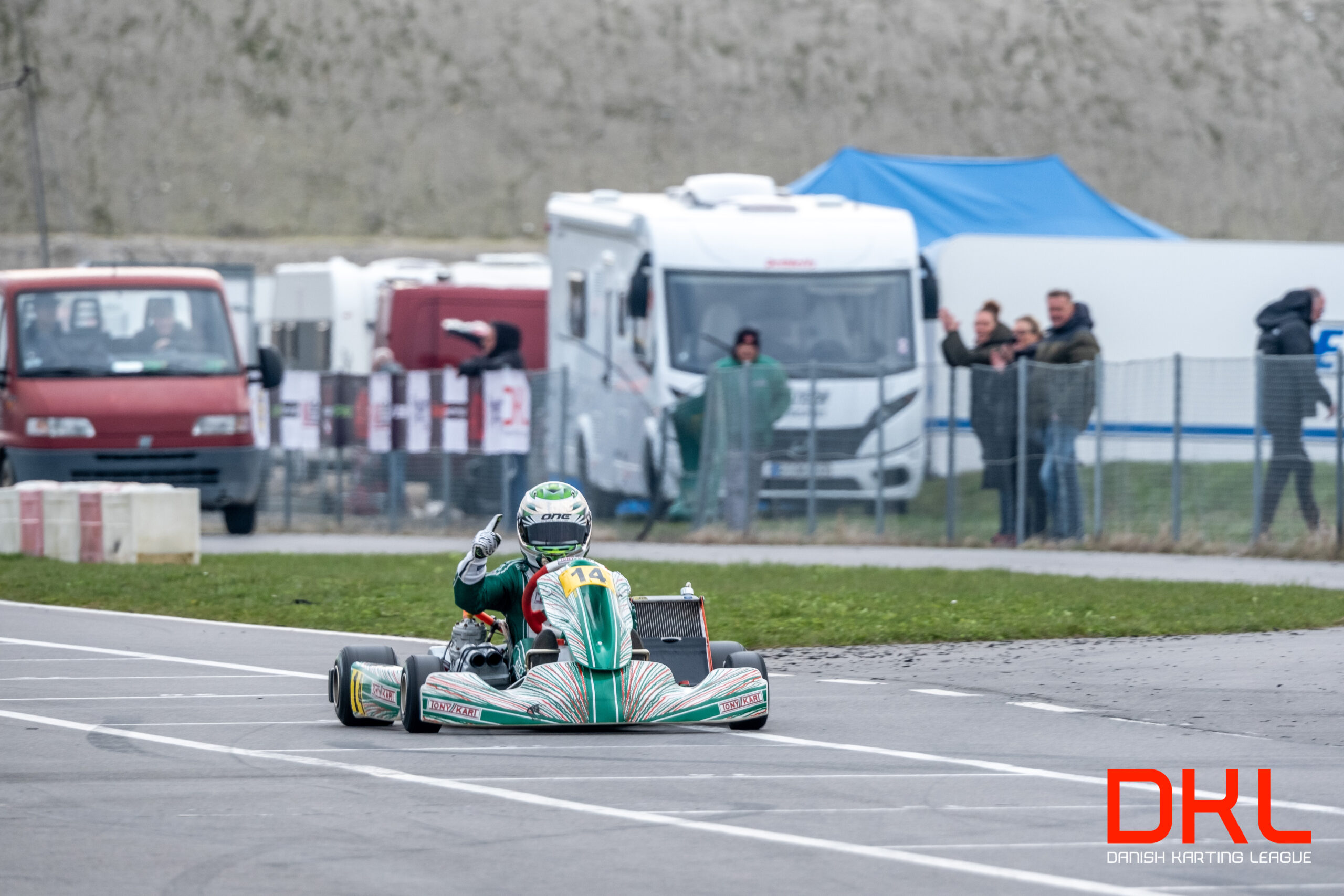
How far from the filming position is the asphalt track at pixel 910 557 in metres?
19.1

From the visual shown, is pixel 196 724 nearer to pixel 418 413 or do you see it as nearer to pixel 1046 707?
pixel 1046 707

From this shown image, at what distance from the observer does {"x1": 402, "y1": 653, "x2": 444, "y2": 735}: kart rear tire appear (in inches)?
409

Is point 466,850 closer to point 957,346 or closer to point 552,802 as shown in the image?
point 552,802

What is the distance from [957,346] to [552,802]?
614 inches

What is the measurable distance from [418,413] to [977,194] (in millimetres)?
9161

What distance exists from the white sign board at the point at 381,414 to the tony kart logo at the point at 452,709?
17.4 m

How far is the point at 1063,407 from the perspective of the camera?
22.1 meters

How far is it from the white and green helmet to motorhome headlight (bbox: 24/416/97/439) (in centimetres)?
1435

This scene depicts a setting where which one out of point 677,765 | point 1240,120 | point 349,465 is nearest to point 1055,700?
point 677,765

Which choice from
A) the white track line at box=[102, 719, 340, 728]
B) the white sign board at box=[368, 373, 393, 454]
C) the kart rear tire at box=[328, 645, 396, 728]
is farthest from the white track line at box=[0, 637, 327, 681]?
the white sign board at box=[368, 373, 393, 454]

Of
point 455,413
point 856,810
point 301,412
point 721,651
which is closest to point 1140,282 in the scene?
point 455,413

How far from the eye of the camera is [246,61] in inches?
3346

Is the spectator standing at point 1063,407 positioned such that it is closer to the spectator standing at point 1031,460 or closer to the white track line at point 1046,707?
the spectator standing at point 1031,460

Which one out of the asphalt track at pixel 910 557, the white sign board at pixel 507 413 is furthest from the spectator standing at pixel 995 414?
the white sign board at pixel 507 413
